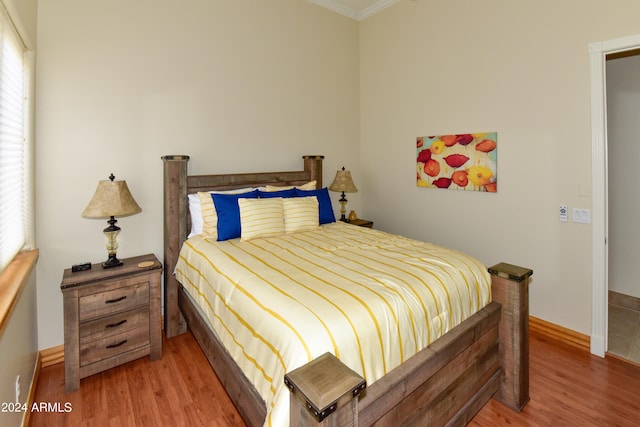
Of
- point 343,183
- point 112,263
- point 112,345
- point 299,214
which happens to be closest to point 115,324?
point 112,345

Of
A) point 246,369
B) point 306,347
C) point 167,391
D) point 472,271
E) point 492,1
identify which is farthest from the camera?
point 492,1

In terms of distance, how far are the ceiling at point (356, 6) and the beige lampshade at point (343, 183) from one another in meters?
1.96

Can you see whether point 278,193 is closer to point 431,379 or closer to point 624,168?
point 431,379

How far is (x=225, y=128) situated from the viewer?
3148mm

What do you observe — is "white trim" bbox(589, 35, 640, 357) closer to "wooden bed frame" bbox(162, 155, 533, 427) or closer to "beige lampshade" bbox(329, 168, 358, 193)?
"wooden bed frame" bbox(162, 155, 533, 427)

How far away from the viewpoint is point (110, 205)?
7.40ft

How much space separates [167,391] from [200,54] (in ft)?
8.91

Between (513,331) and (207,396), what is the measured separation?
6.17 ft

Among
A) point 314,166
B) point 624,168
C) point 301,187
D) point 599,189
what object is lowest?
point 599,189

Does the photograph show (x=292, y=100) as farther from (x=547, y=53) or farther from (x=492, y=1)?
(x=547, y=53)

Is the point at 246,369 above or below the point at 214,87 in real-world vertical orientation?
below

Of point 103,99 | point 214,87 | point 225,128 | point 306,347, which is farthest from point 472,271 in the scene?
point 103,99

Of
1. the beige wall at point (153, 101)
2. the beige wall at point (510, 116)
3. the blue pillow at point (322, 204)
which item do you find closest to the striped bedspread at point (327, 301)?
the blue pillow at point (322, 204)

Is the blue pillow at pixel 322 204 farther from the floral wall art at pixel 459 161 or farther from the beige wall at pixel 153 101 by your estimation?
the floral wall art at pixel 459 161
